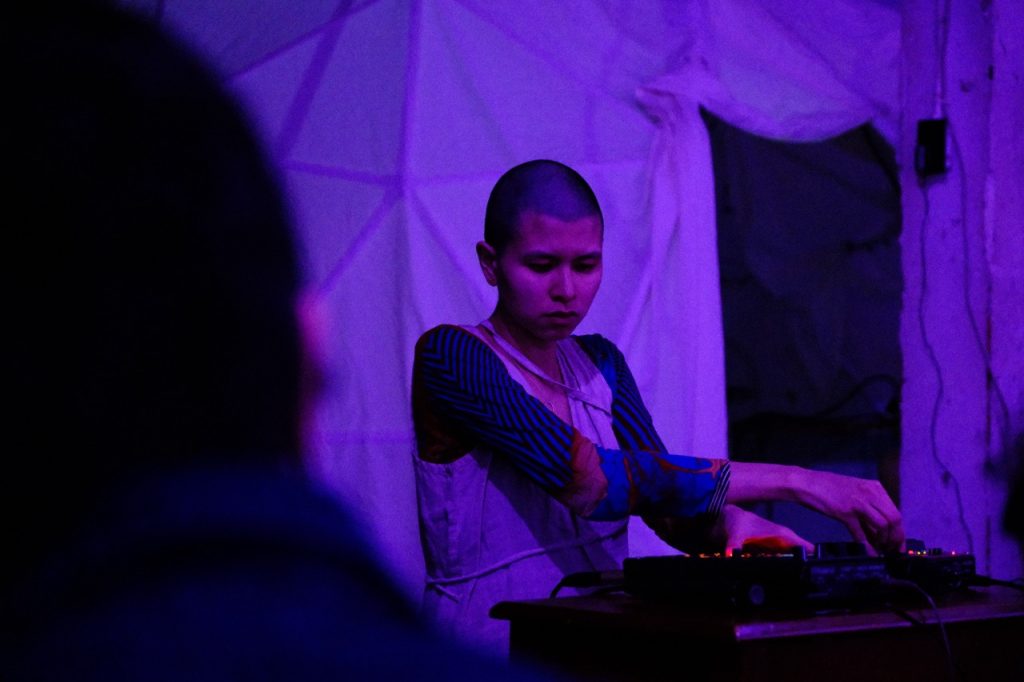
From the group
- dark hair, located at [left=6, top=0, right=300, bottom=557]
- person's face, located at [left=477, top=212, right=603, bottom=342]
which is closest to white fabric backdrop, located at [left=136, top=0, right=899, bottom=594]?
person's face, located at [left=477, top=212, right=603, bottom=342]

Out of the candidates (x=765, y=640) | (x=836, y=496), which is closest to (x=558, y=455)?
(x=836, y=496)

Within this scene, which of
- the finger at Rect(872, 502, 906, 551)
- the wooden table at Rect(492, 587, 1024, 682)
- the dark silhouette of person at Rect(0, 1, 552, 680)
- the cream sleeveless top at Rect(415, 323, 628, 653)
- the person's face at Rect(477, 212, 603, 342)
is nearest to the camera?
the dark silhouette of person at Rect(0, 1, 552, 680)

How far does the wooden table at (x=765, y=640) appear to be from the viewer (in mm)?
1608

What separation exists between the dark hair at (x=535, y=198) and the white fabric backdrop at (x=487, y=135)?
4.00 feet

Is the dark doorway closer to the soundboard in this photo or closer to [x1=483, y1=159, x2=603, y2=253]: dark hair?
[x1=483, y1=159, x2=603, y2=253]: dark hair

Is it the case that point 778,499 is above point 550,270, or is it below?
below

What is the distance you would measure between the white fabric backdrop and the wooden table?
178 centimetres

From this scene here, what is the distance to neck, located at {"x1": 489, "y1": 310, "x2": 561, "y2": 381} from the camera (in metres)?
2.73

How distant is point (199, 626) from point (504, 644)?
7.07ft

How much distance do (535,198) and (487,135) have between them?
5.51ft

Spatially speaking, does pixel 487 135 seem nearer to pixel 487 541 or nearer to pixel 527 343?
pixel 527 343

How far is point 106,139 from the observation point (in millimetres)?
409

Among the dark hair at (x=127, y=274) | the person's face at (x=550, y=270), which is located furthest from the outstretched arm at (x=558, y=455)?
the dark hair at (x=127, y=274)

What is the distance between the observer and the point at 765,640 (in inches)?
62.7
